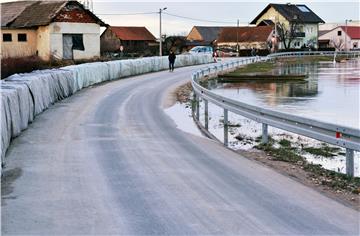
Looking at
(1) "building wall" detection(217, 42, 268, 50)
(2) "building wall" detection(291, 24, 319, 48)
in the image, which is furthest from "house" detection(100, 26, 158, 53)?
(2) "building wall" detection(291, 24, 319, 48)

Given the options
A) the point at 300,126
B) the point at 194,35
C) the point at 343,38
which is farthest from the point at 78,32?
the point at 343,38

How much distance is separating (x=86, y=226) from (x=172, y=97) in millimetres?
17808

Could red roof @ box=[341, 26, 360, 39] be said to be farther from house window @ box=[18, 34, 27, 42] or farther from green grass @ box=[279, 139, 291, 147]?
green grass @ box=[279, 139, 291, 147]

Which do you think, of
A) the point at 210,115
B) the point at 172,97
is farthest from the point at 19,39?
the point at 210,115

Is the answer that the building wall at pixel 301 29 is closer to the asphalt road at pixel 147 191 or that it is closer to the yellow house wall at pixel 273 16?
the yellow house wall at pixel 273 16

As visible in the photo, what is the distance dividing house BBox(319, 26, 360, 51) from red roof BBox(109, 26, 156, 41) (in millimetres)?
47958

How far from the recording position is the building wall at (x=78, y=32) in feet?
177

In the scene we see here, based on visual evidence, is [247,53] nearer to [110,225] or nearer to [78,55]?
[78,55]

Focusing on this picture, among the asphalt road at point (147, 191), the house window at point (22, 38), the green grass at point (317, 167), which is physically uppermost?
the house window at point (22, 38)

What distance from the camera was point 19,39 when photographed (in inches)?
2203

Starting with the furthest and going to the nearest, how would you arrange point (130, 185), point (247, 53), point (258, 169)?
point (247, 53) → point (258, 169) → point (130, 185)

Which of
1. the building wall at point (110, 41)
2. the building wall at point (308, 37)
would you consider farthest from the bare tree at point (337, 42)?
the building wall at point (110, 41)

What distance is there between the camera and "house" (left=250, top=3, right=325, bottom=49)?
369ft

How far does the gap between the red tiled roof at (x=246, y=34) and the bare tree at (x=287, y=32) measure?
7.24 ft
